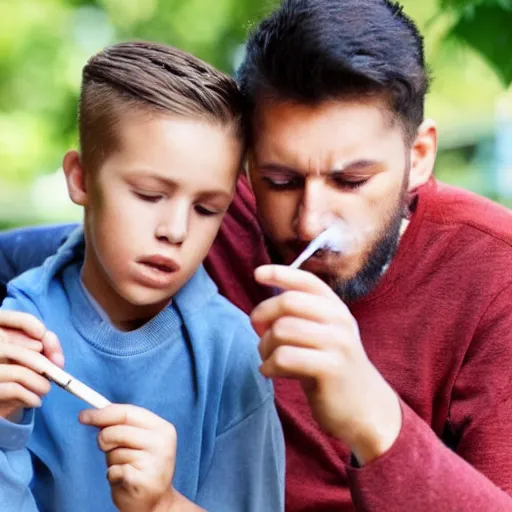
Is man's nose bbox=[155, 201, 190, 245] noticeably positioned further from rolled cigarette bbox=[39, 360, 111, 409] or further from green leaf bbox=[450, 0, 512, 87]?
green leaf bbox=[450, 0, 512, 87]

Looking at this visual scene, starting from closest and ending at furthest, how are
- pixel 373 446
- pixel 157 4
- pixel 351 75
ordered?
1. pixel 373 446
2. pixel 351 75
3. pixel 157 4

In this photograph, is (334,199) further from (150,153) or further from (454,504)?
(454,504)

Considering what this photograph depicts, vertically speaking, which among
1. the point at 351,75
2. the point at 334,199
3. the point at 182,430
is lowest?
the point at 182,430

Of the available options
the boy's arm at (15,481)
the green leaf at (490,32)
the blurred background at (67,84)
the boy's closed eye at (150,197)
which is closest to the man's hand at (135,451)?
the boy's arm at (15,481)

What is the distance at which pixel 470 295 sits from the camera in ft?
3.93

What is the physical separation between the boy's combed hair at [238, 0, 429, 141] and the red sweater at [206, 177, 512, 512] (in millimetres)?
152

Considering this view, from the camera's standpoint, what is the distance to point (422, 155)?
1.24 m

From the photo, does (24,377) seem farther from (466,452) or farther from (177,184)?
(466,452)

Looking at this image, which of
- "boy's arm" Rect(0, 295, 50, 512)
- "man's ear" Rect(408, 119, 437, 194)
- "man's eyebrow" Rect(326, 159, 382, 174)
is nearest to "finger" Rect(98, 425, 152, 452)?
"boy's arm" Rect(0, 295, 50, 512)

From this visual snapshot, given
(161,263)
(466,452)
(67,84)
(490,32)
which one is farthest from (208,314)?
(67,84)

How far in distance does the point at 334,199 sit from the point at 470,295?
235 millimetres

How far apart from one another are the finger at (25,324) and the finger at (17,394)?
0.05 meters

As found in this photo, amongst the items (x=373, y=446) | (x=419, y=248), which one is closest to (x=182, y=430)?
(x=373, y=446)

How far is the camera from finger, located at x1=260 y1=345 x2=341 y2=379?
857 mm
